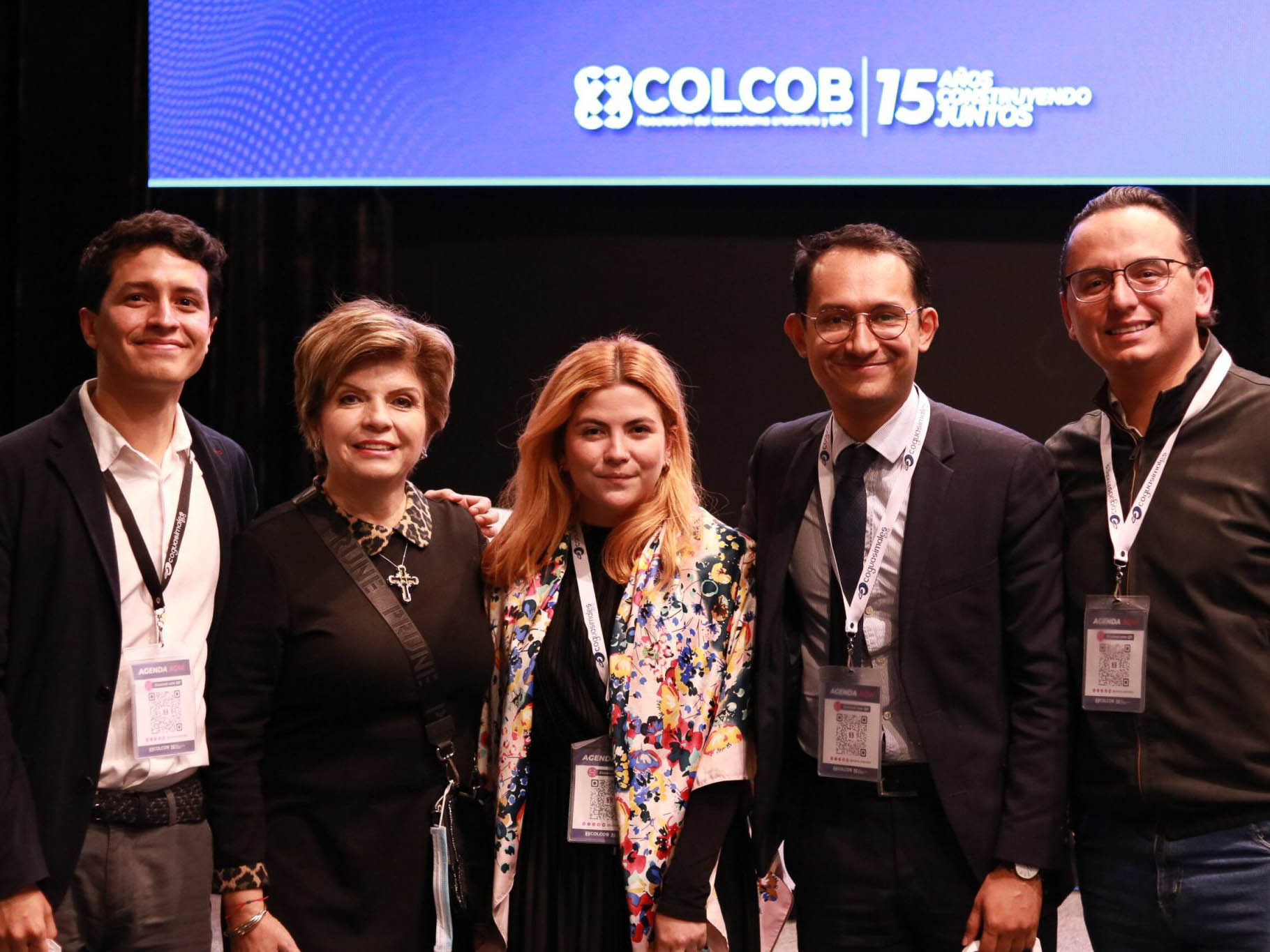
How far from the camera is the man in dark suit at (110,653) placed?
226cm

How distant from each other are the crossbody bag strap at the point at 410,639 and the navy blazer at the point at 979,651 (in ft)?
1.92

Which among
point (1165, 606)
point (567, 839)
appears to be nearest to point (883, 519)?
point (1165, 606)

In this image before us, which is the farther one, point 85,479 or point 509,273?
point 509,273

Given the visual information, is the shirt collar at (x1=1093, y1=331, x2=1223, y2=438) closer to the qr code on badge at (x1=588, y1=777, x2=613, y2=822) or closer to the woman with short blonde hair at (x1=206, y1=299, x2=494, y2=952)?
the qr code on badge at (x1=588, y1=777, x2=613, y2=822)

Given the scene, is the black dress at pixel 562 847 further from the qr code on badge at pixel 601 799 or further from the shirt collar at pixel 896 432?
the shirt collar at pixel 896 432

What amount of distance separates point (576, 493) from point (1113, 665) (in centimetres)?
106

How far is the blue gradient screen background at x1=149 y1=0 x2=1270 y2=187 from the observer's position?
14.2 feet

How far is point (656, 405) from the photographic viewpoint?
245cm

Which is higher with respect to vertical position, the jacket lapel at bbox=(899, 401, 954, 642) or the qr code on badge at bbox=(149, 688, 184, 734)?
the jacket lapel at bbox=(899, 401, 954, 642)

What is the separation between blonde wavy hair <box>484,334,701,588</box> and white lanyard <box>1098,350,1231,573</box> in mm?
783

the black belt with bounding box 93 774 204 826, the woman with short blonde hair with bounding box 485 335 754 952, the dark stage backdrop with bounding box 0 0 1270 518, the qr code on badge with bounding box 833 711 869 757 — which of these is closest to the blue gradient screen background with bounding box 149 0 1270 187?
the dark stage backdrop with bounding box 0 0 1270 518

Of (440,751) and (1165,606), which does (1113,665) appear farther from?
(440,751)

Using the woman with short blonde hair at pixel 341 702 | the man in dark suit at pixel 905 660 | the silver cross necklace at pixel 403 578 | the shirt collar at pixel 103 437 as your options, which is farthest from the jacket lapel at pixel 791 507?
the shirt collar at pixel 103 437

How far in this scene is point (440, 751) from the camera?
2.35 m
